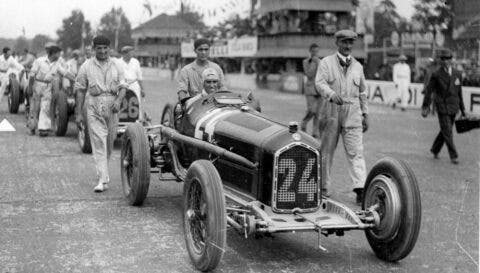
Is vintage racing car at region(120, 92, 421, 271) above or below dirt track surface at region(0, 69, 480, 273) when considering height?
above

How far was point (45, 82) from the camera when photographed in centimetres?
1305

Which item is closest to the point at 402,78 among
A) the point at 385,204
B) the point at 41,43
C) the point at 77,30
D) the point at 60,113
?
the point at 41,43

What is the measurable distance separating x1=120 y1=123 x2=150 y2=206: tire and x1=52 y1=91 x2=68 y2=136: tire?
5650 mm

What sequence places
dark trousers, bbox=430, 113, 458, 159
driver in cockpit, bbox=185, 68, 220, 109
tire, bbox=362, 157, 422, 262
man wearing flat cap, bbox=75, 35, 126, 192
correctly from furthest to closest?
dark trousers, bbox=430, 113, 458, 159 → man wearing flat cap, bbox=75, 35, 126, 192 → driver in cockpit, bbox=185, 68, 220, 109 → tire, bbox=362, 157, 422, 262

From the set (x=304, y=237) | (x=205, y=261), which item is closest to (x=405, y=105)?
(x=304, y=237)

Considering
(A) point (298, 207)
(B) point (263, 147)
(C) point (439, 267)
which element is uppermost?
(B) point (263, 147)

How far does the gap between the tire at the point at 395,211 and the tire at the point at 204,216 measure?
1.35 meters

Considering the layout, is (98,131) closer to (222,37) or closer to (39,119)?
(39,119)

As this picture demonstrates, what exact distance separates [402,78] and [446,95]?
34.2ft

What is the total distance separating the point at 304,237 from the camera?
6176mm

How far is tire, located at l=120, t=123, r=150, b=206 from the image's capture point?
697 centimetres

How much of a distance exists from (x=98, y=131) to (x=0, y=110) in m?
12.3

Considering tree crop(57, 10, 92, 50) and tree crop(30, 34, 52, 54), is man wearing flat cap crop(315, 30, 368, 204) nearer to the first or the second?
tree crop(30, 34, 52, 54)

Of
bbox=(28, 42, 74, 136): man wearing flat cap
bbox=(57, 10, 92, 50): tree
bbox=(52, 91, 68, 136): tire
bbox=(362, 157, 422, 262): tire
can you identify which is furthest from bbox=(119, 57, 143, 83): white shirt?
bbox=(362, 157, 422, 262): tire
